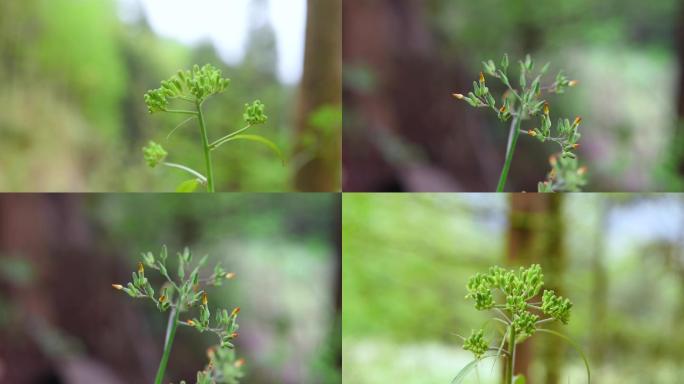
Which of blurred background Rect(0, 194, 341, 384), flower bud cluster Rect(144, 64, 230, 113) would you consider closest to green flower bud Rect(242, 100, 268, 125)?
flower bud cluster Rect(144, 64, 230, 113)

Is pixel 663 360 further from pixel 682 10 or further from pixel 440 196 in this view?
pixel 682 10

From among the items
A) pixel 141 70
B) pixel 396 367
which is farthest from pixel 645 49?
pixel 141 70

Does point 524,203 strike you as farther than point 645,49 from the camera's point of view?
No

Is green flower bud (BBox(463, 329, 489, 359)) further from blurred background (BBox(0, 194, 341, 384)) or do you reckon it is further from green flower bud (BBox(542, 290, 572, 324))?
blurred background (BBox(0, 194, 341, 384))

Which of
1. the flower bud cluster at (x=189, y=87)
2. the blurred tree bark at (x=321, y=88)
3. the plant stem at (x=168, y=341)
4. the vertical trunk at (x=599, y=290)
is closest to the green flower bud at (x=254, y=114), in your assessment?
the flower bud cluster at (x=189, y=87)

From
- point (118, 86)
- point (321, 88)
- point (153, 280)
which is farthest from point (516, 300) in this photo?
point (118, 86)

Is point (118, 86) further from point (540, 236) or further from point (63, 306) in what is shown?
point (540, 236)
